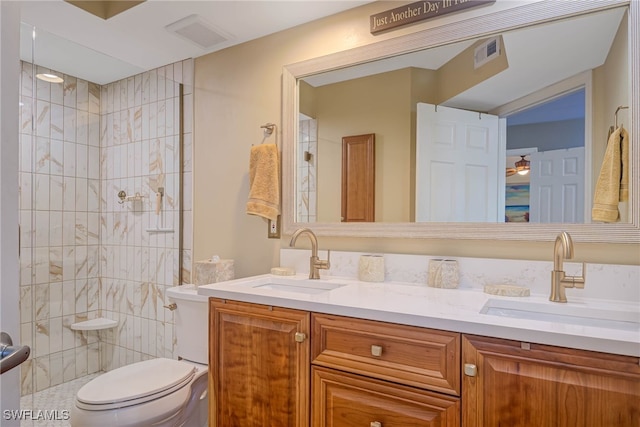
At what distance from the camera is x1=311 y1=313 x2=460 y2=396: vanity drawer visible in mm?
1060

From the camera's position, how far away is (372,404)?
1163 millimetres

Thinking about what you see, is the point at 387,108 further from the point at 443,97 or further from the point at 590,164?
the point at 590,164

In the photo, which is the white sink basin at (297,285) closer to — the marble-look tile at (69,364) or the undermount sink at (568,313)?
the undermount sink at (568,313)

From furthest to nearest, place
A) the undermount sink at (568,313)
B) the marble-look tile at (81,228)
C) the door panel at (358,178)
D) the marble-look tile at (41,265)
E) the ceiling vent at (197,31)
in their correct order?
the marble-look tile at (81,228) < the marble-look tile at (41,265) < the ceiling vent at (197,31) < the door panel at (358,178) < the undermount sink at (568,313)

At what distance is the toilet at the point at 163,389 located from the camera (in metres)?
1.45

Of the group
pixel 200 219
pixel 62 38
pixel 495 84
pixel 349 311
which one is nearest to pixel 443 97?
pixel 495 84

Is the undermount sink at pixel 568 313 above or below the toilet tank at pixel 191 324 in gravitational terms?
above

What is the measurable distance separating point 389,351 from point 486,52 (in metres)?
1.29

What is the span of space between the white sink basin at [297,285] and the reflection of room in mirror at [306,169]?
35cm

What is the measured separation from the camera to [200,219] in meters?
2.36

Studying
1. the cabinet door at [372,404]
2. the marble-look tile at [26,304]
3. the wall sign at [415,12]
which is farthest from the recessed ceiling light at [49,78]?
the cabinet door at [372,404]

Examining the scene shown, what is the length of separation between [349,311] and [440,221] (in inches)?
25.7

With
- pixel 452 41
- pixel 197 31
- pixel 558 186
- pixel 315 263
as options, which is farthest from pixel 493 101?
pixel 197 31

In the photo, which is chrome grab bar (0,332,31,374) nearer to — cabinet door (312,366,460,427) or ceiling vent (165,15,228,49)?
cabinet door (312,366,460,427)
